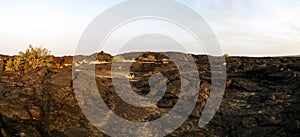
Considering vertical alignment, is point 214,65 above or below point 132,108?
above

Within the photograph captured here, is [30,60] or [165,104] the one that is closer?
[165,104]

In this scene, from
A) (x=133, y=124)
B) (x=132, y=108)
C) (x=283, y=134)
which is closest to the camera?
(x=283, y=134)

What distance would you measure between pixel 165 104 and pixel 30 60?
1160 centimetres

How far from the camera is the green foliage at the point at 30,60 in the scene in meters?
20.7

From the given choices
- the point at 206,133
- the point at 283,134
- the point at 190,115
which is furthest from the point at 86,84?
the point at 283,134

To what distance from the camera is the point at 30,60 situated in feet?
71.0

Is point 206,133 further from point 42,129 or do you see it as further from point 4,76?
point 4,76

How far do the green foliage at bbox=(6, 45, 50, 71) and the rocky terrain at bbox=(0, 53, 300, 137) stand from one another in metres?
2.42

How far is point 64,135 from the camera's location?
11422 mm

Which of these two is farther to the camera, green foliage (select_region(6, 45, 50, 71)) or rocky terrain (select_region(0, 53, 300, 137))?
green foliage (select_region(6, 45, 50, 71))

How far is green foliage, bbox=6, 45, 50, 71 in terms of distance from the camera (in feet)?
67.8

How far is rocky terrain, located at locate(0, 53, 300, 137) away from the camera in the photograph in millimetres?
11609

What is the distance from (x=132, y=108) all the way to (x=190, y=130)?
9.82ft

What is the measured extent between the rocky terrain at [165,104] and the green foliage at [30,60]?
2418 mm
